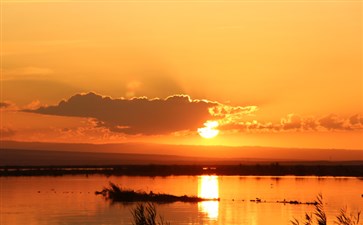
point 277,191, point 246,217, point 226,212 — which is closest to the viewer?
point 246,217

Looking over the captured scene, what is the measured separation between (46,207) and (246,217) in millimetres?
19619

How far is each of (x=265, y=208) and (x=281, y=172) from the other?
253 ft

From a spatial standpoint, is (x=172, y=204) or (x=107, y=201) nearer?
(x=172, y=204)

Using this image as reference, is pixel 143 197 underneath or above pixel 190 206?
above

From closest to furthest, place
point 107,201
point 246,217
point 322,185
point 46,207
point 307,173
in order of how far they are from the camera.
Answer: point 246,217 → point 46,207 → point 107,201 → point 322,185 → point 307,173

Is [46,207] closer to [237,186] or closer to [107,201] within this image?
[107,201]

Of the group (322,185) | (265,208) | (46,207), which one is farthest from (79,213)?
(322,185)

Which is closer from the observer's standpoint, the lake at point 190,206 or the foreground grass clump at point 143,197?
the lake at point 190,206

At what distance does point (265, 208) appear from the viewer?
6588 centimetres

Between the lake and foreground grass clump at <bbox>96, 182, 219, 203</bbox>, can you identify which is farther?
foreground grass clump at <bbox>96, 182, 219, 203</bbox>

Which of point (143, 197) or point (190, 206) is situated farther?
point (143, 197)

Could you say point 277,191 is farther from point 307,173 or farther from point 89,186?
point 307,173

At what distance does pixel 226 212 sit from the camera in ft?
207

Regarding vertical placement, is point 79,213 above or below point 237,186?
below
